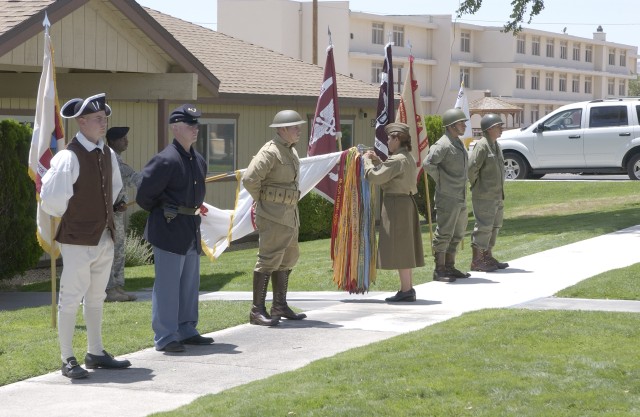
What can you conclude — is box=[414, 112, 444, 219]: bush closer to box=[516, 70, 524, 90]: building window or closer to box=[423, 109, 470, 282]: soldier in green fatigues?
box=[423, 109, 470, 282]: soldier in green fatigues

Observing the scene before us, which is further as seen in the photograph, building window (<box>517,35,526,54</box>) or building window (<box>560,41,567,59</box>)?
building window (<box>560,41,567,59</box>)

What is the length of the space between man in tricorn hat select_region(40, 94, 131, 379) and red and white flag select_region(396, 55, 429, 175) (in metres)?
7.27

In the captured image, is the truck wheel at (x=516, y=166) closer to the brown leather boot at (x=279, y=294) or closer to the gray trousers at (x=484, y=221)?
the gray trousers at (x=484, y=221)

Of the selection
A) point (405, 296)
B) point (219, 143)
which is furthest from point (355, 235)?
point (219, 143)

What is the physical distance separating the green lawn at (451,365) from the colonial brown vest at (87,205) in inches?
42.6

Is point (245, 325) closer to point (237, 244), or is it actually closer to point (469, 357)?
point (469, 357)

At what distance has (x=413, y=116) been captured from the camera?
1577 cm

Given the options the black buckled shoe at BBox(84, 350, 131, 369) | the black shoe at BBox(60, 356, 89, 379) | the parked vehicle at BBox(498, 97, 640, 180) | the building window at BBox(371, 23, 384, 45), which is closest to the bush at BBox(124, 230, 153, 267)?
the black buckled shoe at BBox(84, 350, 131, 369)

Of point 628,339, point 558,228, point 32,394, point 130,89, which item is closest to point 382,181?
point 628,339

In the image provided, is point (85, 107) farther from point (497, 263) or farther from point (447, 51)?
point (447, 51)

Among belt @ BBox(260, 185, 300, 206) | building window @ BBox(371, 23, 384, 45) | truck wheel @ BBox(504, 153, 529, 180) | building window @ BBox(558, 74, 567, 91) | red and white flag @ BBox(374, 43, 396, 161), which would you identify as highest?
building window @ BBox(371, 23, 384, 45)

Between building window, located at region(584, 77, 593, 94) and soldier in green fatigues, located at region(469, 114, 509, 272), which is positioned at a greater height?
building window, located at region(584, 77, 593, 94)

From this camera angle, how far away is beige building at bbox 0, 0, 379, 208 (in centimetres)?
1520

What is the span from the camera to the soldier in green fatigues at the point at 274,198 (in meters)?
10.7
